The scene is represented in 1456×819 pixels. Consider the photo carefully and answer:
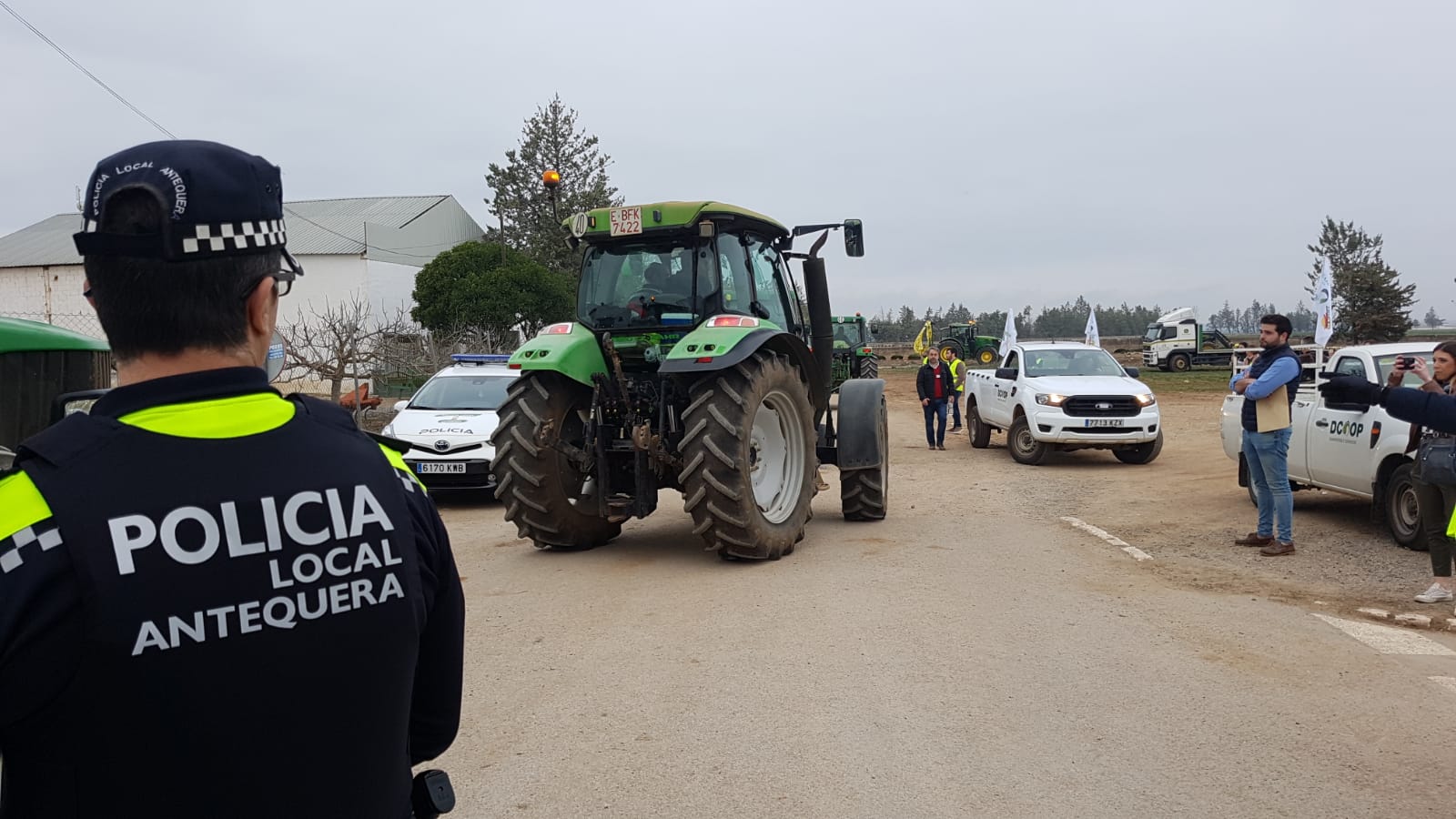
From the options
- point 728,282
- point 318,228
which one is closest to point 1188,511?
point 728,282

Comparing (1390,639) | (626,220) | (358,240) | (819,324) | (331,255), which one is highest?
(358,240)

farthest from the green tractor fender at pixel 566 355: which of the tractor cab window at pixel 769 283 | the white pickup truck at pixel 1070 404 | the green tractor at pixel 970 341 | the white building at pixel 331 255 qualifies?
the white building at pixel 331 255

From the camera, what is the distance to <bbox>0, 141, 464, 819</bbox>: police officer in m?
1.38

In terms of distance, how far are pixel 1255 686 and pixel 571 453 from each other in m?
5.04

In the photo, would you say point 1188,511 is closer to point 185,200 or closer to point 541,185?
point 185,200

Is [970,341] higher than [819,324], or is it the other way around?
[819,324]

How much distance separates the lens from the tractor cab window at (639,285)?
28.0 feet

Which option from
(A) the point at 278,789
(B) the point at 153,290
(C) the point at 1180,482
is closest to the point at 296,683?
(A) the point at 278,789

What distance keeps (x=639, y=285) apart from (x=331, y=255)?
4356 centimetres

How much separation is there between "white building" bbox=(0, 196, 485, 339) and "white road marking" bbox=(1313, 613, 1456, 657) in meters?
41.6

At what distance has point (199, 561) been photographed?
1457 millimetres

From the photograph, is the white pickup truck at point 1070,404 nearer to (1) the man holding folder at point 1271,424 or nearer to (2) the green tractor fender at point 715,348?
(1) the man holding folder at point 1271,424

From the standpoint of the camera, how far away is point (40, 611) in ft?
4.43

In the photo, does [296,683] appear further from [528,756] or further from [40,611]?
[528,756]
